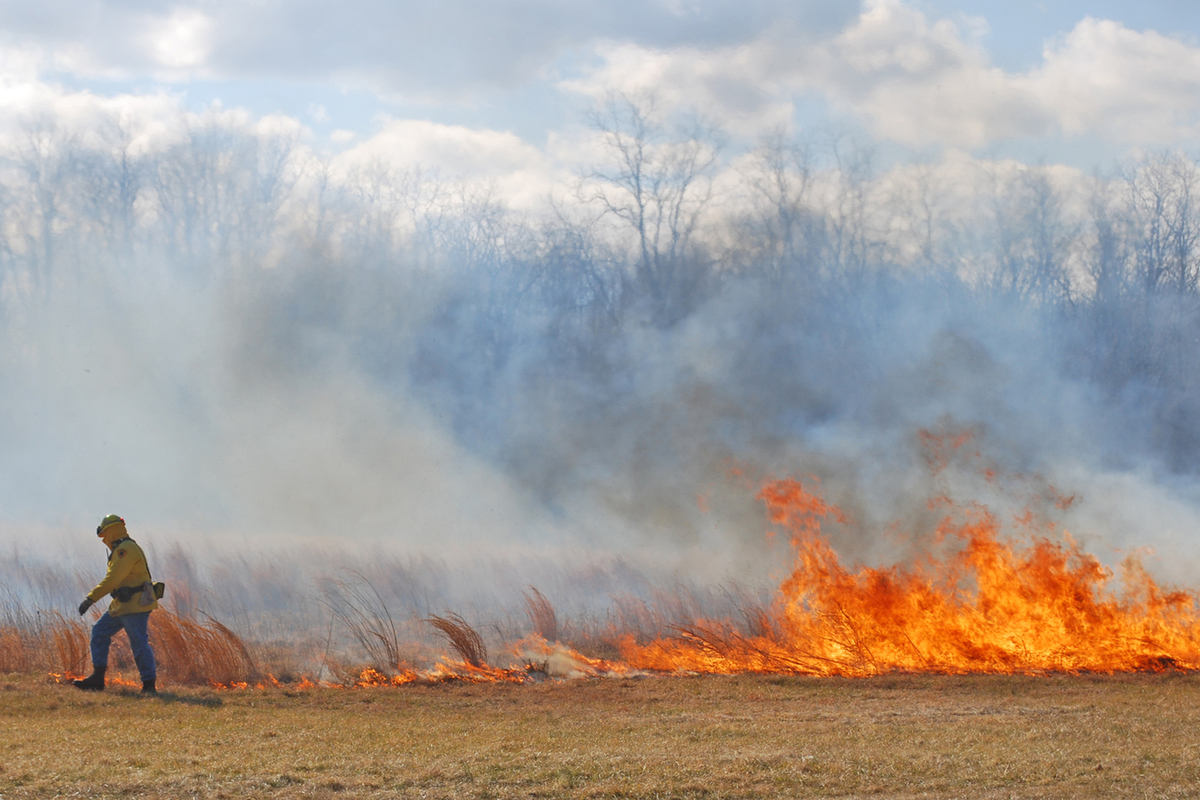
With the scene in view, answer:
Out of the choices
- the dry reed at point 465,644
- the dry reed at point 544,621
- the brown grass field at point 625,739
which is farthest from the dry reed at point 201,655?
the dry reed at point 544,621

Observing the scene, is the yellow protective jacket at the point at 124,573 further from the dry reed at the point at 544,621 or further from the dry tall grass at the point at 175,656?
the dry reed at the point at 544,621

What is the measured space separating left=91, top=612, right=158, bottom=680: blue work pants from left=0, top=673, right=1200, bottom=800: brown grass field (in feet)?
1.15

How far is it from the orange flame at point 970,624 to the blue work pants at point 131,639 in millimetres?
5797

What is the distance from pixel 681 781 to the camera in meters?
6.74

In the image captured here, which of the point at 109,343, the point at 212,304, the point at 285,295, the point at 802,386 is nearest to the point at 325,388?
the point at 285,295

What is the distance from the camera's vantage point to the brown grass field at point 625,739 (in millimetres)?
6609

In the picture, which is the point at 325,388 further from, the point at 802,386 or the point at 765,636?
the point at 765,636

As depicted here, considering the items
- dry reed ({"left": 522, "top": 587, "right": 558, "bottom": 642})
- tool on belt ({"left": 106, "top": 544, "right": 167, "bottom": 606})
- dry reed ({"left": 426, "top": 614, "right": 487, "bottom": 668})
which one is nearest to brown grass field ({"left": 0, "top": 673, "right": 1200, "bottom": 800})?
dry reed ({"left": 426, "top": 614, "right": 487, "bottom": 668})

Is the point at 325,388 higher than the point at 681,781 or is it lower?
higher

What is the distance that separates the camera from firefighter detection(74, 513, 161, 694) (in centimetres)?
1023

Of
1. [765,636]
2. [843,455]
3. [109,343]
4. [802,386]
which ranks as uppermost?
[109,343]

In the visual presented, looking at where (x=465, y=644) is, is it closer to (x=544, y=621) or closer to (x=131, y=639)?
(x=544, y=621)

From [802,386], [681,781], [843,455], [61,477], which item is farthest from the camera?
[61,477]

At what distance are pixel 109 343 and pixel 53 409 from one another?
2.94 meters
